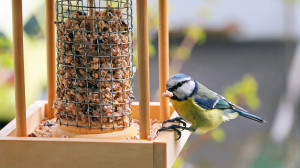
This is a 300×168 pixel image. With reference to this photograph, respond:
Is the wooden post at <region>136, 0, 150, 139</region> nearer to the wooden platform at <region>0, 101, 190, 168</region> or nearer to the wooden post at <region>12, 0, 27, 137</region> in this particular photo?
the wooden platform at <region>0, 101, 190, 168</region>

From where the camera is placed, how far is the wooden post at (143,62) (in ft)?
4.30

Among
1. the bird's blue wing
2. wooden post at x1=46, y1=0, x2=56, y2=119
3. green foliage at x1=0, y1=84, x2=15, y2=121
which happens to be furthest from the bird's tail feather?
green foliage at x1=0, y1=84, x2=15, y2=121

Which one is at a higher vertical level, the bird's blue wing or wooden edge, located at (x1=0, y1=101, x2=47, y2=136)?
the bird's blue wing

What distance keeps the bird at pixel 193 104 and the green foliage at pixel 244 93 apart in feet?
2.93

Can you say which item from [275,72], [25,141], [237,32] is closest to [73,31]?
[25,141]

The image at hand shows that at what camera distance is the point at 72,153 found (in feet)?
4.30

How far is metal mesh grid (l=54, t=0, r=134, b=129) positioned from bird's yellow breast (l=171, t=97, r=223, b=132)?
165mm

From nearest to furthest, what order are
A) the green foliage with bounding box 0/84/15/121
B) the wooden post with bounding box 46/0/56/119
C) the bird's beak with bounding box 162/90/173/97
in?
the bird's beak with bounding box 162/90/173/97 < the wooden post with bounding box 46/0/56/119 < the green foliage with bounding box 0/84/15/121

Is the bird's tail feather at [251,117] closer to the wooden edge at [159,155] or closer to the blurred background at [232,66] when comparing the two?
the wooden edge at [159,155]

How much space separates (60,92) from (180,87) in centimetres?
38

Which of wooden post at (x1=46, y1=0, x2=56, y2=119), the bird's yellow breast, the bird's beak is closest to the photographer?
the bird's beak

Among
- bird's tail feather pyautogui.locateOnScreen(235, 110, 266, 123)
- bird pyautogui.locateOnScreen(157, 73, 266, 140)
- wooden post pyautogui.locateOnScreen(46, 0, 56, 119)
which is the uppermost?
wooden post pyautogui.locateOnScreen(46, 0, 56, 119)

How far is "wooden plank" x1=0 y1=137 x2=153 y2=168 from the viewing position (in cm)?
128

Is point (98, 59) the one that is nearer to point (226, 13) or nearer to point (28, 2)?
point (28, 2)
